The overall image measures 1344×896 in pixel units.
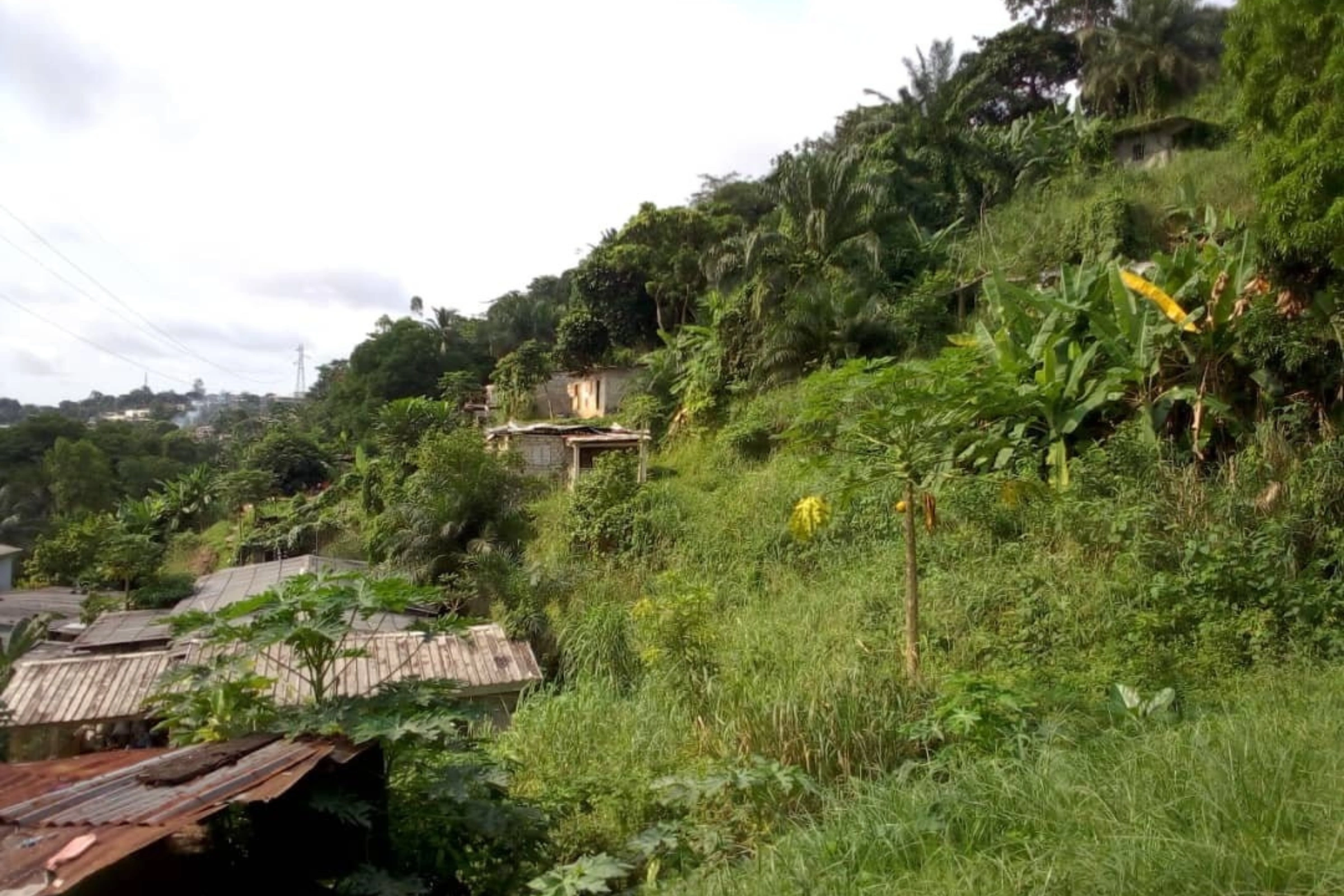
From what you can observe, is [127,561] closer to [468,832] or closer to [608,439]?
[608,439]

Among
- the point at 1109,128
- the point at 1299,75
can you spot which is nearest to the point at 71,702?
the point at 1299,75

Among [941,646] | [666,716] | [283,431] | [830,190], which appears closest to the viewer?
[666,716]

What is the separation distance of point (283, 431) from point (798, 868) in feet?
102

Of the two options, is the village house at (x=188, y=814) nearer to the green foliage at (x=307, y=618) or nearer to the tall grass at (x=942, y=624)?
the green foliage at (x=307, y=618)

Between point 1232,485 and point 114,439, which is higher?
point 114,439

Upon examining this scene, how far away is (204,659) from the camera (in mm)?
7332

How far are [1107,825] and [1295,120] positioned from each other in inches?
270

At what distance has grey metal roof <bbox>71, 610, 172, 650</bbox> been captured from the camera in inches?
408

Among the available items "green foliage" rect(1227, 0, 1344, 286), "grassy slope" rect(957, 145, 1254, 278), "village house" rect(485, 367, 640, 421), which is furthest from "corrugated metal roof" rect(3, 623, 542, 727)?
"village house" rect(485, 367, 640, 421)

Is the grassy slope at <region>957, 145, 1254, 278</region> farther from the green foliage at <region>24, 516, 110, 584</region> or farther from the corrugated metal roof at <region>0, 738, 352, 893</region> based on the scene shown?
the green foliage at <region>24, 516, 110, 584</region>

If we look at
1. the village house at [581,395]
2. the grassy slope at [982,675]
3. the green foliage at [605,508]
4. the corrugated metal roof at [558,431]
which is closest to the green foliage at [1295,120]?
the grassy slope at [982,675]

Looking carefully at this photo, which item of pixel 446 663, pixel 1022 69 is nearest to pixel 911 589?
pixel 446 663

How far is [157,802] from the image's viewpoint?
8.81 ft

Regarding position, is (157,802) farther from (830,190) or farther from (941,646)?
(830,190)
